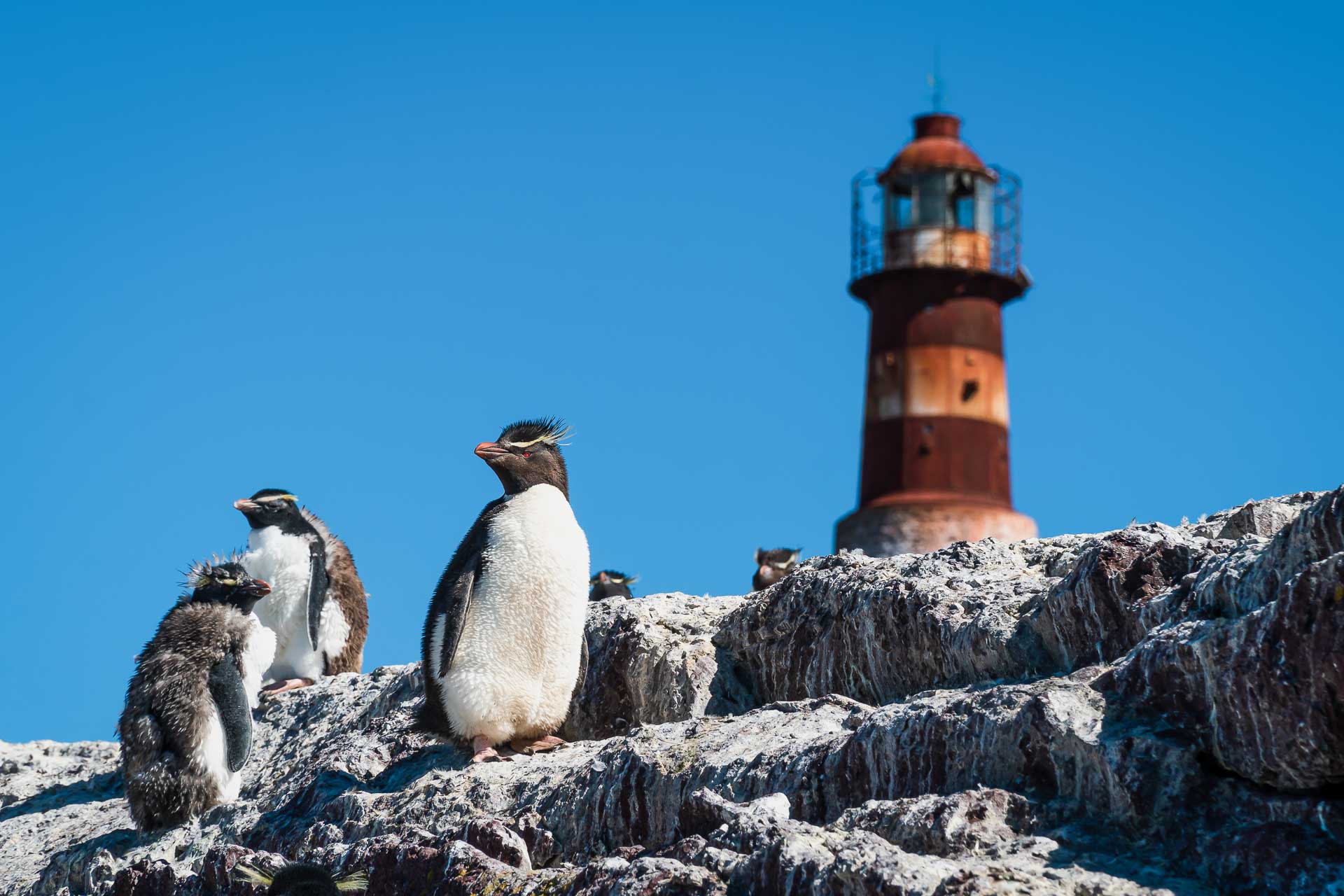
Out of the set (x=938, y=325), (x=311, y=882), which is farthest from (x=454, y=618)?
(x=938, y=325)

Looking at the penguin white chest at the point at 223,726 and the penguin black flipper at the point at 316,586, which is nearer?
the penguin white chest at the point at 223,726

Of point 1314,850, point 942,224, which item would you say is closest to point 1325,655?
point 1314,850

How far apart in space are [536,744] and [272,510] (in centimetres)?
560

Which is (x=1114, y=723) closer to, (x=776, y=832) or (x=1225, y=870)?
(x=1225, y=870)

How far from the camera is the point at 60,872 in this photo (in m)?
9.42

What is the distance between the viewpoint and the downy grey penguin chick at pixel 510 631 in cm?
853

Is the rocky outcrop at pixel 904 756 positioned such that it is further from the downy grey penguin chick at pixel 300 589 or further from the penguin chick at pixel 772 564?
the penguin chick at pixel 772 564

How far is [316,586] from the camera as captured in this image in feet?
43.5

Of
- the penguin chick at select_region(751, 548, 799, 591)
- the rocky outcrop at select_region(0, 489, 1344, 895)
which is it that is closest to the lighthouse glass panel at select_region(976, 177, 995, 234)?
the penguin chick at select_region(751, 548, 799, 591)

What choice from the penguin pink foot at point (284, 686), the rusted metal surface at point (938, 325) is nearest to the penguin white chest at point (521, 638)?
the penguin pink foot at point (284, 686)

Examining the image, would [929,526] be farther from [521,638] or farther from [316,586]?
[521,638]

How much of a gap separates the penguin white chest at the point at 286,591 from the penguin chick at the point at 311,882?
22.4 ft

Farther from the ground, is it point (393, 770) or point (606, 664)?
point (606, 664)

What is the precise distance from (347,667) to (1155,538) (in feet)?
28.6
